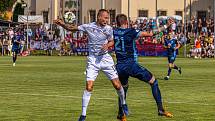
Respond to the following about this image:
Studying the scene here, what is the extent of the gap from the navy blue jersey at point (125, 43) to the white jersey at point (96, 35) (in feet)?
2.61

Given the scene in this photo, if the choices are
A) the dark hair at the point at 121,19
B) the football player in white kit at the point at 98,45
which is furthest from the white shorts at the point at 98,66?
the dark hair at the point at 121,19

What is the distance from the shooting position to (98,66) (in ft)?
50.9

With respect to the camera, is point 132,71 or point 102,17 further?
point 132,71

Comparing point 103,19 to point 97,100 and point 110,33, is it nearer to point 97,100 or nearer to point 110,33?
point 110,33

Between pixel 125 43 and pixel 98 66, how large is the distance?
123cm

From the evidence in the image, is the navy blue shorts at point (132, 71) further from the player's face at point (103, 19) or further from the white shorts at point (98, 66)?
the player's face at point (103, 19)

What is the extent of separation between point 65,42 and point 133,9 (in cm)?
2196

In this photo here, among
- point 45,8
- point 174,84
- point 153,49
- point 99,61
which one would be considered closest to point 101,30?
point 99,61

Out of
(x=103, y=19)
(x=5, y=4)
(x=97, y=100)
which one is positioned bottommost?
(x=97, y=100)

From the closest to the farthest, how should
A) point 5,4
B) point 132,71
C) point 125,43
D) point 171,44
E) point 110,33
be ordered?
point 110,33
point 132,71
point 125,43
point 171,44
point 5,4

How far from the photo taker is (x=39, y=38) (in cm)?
7356

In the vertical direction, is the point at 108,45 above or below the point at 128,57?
above

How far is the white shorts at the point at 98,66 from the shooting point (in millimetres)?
15414

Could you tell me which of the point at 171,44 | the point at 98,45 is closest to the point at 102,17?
the point at 98,45
